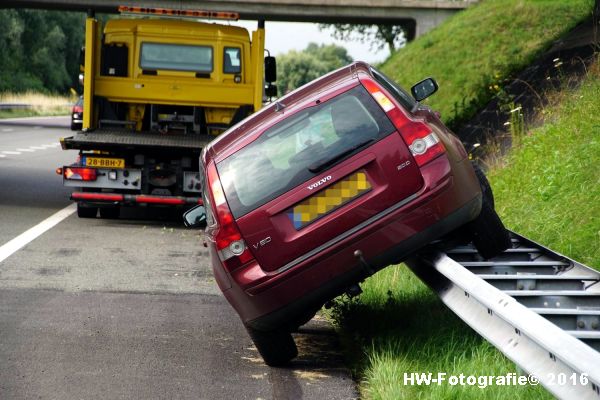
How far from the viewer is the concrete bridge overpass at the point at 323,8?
4678cm

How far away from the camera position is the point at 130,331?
336 inches

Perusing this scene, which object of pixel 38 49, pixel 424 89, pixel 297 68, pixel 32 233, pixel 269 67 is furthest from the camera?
pixel 297 68

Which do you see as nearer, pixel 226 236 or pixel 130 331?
pixel 226 236

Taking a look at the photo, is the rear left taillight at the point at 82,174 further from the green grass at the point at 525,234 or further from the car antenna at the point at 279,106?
the car antenna at the point at 279,106

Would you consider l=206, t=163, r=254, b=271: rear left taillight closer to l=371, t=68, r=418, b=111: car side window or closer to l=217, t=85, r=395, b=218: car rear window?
l=217, t=85, r=395, b=218: car rear window

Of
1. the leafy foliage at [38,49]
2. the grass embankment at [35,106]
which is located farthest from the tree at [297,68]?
the grass embankment at [35,106]

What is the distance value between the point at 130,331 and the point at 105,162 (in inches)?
295

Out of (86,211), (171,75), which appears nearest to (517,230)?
(86,211)

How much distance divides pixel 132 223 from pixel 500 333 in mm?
10806

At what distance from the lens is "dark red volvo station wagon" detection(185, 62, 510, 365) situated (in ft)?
23.6

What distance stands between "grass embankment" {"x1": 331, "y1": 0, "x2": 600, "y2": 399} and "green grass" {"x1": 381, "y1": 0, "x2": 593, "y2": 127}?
6.43 metres

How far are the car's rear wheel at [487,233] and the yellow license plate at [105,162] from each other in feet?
26.9

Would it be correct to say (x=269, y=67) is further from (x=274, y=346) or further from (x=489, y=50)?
(x=274, y=346)

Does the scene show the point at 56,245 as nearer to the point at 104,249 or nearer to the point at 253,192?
the point at 104,249
